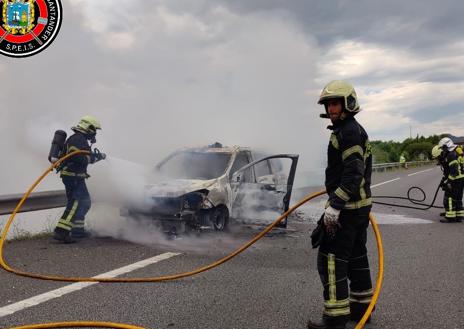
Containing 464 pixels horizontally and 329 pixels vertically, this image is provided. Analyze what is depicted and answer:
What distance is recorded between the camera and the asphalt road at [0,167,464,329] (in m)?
3.75

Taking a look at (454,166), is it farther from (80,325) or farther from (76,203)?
(80,325)

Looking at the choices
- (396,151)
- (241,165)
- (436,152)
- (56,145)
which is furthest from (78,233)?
(396,151)

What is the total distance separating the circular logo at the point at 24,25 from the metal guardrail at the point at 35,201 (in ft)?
12.2

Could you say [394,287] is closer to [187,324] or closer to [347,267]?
[347,267]

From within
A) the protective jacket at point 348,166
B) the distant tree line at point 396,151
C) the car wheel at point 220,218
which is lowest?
the car wheel at point 220,218

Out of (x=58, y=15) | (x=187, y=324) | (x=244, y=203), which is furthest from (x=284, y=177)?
(x=58, y=15)

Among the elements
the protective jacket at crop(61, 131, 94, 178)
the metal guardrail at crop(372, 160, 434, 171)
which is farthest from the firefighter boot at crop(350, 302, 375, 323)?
the metal guardrail at crop(372, 160, 434, 171)

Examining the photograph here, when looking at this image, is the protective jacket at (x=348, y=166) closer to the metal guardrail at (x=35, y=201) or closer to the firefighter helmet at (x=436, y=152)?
the metal guardrail at (x=35, y=201)

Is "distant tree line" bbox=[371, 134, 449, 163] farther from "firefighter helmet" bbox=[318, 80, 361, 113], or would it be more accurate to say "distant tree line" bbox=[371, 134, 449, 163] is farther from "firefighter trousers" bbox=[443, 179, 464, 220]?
"firefighter helmet" bbox=[318, 80, 361, 113]

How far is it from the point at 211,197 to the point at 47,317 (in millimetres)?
3565

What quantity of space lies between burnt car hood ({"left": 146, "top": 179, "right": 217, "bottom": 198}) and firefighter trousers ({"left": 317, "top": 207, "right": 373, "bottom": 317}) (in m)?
3.40

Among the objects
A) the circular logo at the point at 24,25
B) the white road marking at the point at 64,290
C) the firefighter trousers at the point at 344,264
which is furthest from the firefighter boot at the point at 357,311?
the circular logo at the point at 24,25

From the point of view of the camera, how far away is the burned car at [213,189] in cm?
674

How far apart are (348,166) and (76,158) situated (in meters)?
4.93
